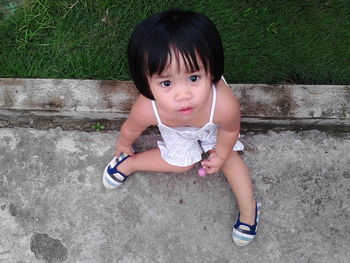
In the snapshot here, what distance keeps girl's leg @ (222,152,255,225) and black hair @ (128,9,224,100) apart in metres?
0.69

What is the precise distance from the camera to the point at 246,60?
2172 millimetres

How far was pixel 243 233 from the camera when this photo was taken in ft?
6.01

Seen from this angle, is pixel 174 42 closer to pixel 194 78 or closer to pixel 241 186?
pixel 194 78

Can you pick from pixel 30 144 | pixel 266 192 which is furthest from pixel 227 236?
pixel 30 144

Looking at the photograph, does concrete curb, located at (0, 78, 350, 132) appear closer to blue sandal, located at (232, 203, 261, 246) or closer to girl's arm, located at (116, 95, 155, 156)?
girl's arm, located at (116, 95, 155, 156)

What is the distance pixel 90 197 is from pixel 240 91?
979mm

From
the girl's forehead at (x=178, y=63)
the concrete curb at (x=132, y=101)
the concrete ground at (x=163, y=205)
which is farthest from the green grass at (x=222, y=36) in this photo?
the girl's forehead at (x=178, y=63)

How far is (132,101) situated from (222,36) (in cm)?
68

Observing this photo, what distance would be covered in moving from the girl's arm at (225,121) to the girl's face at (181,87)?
21cm

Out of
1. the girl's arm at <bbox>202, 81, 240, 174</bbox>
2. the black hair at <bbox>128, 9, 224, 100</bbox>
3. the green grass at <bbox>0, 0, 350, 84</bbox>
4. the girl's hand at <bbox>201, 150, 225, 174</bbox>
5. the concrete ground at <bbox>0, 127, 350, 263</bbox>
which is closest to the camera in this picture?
the black hair at <bbox>128, 9, 224, 100</bbox>

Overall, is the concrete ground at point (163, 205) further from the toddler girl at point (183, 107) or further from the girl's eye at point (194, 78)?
the girl's eye at point (194, 78)

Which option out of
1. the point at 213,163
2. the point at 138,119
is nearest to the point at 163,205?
the point at 213,163

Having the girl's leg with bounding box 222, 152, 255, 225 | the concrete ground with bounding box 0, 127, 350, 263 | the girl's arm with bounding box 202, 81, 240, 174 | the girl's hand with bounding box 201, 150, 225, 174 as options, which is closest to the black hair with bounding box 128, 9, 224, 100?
the girl's arm with bounding box 202, 81, 240, 174

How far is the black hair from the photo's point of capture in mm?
1230
